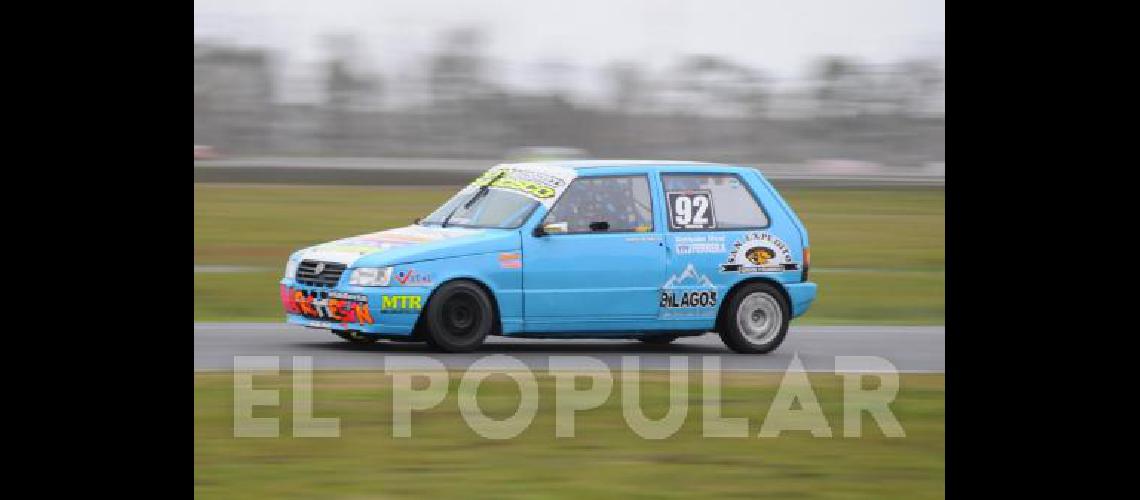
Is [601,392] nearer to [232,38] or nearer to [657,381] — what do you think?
[657,381]

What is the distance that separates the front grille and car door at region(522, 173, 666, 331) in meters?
1.52

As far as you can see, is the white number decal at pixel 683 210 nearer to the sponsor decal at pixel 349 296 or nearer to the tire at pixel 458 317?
the tire at pixel 458 317

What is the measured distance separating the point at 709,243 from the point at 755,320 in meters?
0.81

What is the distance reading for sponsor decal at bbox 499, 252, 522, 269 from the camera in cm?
1418

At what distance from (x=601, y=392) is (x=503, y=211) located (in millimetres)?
3454

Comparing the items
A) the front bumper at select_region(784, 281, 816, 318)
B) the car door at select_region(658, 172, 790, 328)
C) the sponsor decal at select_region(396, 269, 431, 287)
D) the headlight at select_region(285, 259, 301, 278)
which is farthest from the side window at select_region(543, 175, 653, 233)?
the headlight at select_region(285, 259, 301, 278)

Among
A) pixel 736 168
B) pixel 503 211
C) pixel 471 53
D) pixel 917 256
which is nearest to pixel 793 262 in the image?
pixel 736 168

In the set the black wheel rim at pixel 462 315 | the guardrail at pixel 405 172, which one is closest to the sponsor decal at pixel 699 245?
the black wheel rim at pixel 462 315

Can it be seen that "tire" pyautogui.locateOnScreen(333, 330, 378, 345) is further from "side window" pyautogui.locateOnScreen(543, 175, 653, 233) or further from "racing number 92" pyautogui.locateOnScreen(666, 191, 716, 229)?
"racing number 92" pyautogui.locateOnScreen(666, 191, 716, 229)

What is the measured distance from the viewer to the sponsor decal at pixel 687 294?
48.0ft

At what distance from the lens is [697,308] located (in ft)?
48.4

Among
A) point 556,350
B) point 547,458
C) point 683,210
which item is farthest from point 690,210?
point 547,458

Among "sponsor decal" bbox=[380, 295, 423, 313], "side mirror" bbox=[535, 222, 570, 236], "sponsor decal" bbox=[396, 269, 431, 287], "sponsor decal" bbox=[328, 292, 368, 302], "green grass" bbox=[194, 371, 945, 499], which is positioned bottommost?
"green grass" bbox=[194, 371, 945, 499]
